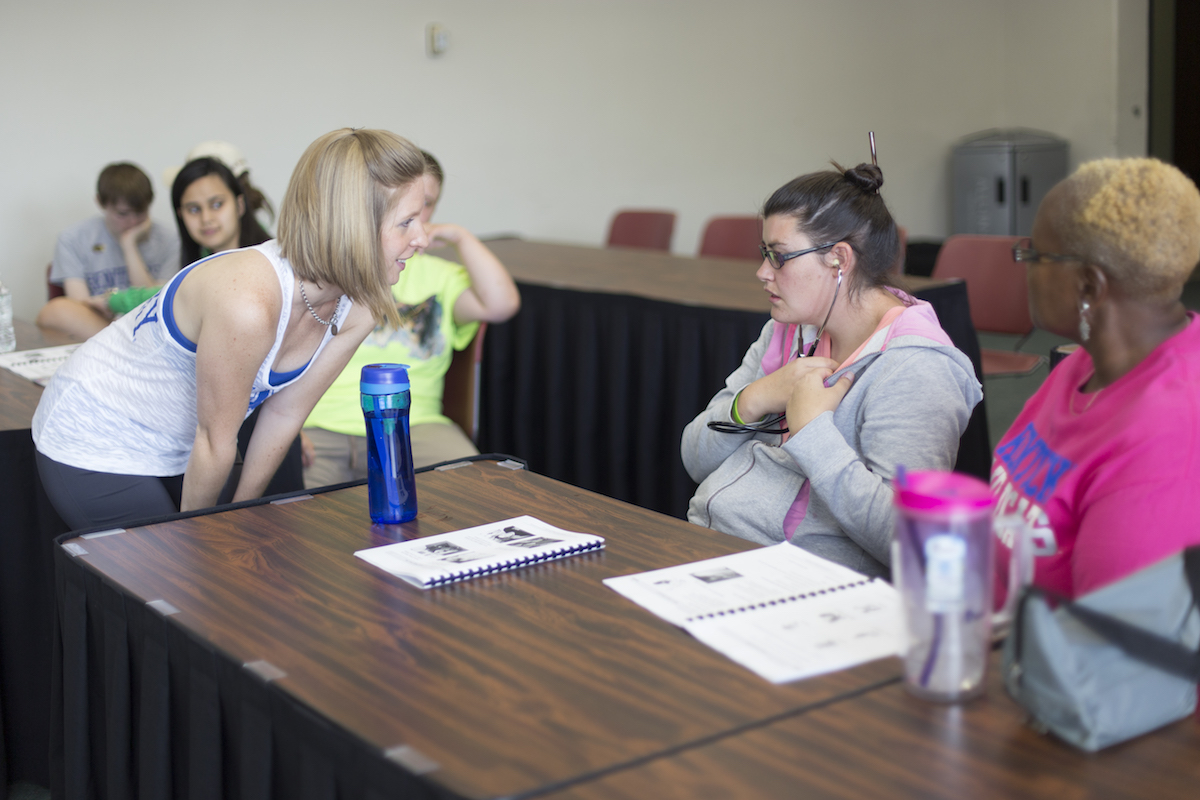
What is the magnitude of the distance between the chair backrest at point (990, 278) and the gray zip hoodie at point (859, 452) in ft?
7.40

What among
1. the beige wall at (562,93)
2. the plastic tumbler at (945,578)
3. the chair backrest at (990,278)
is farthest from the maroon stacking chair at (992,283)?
the plastic tumbler at (945,578)

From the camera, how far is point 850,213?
68.9 inches

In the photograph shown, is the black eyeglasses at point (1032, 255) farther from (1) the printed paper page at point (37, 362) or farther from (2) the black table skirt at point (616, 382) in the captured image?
(1) the printed paper page at point (37, 362)

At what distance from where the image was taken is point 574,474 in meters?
3.47

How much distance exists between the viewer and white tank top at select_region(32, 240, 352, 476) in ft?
5.82

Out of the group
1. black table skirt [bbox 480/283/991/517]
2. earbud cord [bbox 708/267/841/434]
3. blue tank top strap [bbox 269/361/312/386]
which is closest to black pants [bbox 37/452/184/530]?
blue tank top strap [bbox 269/361/312/386]

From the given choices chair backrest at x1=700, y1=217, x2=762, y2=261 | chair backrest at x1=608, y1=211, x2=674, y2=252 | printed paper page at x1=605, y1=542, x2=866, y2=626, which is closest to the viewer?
printed paper page at x1=605, y1=542, x2=866, y2=626

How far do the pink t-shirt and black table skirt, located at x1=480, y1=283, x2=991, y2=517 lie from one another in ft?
5.65

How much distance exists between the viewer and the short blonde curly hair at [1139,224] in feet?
3.56

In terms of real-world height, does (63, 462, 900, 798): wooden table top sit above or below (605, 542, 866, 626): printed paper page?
below

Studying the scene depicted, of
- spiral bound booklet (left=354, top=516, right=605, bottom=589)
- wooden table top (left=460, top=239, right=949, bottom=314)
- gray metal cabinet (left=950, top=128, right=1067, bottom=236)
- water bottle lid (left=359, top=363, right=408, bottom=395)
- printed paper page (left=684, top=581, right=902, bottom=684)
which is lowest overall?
printed paper page (left=684, top=581, right=902, bottom=684)

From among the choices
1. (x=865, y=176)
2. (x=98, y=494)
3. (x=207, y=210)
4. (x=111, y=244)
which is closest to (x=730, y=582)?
(x=865, y=176)

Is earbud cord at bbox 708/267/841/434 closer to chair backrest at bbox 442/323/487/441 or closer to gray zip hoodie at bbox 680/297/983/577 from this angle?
gray zip hoodie at bbox 680/297/983/577

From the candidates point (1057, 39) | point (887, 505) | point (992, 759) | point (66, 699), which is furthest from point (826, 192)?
point (1057, 39)
